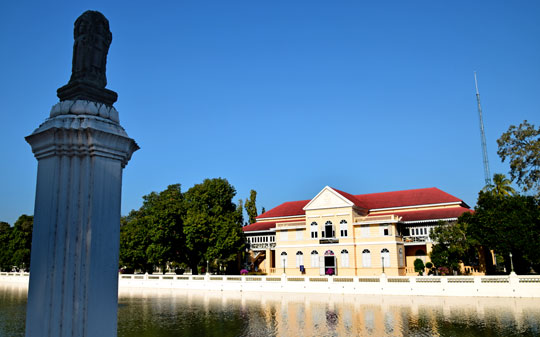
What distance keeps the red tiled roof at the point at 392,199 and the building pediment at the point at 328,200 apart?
1.21 m

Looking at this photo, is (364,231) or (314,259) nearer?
(364,231)

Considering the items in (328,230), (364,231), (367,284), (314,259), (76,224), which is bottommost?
Result: (367,284)

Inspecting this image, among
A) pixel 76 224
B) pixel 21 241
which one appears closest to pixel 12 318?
pixel 76 224

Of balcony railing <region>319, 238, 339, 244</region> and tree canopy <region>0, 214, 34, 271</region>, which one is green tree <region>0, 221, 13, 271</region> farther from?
balcony railing <region>319, 238, 339, 244</region>

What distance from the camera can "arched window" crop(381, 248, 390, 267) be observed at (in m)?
43.3

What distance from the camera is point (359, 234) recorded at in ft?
150

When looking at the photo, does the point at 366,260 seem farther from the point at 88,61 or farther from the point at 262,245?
the point at 88,61

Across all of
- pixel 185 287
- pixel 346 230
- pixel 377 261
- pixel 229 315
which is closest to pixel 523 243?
pixel 377 261

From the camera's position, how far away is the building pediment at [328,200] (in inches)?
1838

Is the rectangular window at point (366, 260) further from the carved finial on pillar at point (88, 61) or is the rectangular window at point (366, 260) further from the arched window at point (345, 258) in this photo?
the carved finial on pillar at point (88, 61)

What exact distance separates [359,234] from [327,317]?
83.8 feet

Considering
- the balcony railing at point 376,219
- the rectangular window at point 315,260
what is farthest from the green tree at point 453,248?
the rectangular window at point 315,260

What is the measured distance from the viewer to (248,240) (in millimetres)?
54625

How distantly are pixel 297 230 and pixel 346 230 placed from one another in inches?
239
